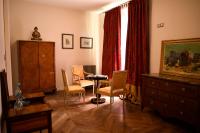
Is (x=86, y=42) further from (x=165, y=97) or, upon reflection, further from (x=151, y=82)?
(x=165, y=97)

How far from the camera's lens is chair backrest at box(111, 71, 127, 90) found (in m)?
3.73

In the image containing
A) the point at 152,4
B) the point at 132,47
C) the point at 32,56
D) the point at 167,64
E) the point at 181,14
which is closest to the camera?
the point at 181,14

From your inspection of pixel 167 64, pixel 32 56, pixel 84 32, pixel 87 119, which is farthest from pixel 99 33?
pixel 87 119

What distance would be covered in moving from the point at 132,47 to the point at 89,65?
6.68ft

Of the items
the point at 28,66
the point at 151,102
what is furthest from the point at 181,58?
the point at 28,66

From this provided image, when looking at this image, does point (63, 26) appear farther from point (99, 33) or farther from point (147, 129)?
point (147, 129)

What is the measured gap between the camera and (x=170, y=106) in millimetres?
3117

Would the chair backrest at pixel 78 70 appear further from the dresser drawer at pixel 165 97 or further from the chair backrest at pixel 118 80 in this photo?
the dresser drawer at pixel 165 97

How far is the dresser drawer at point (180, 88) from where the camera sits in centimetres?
269

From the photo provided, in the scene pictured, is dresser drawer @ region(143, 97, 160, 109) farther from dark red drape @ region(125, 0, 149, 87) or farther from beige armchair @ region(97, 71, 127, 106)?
dark red drape @ region(125, 0, 149, 87)

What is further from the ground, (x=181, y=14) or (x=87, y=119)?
(x=181, y=14)

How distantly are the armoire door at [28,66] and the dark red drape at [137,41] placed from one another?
2639 mm

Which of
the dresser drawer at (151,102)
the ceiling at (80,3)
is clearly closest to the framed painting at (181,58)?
the dresser drawer at (151,102)

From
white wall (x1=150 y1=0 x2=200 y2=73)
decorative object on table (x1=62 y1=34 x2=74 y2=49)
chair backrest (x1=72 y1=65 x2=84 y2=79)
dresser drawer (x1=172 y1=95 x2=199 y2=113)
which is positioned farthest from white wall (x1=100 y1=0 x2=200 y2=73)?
decorative object on table (x1=62 y1=34 x2=74 y2=49)
